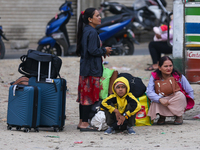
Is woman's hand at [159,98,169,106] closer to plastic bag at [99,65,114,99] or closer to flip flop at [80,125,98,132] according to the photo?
plastic bag at [99,65,114,99]

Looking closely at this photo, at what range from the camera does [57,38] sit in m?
9.52

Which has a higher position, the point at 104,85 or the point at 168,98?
the point at 104,85

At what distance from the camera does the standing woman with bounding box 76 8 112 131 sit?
15.5ft

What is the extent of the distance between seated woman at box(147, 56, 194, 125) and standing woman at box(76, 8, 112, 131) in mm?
781

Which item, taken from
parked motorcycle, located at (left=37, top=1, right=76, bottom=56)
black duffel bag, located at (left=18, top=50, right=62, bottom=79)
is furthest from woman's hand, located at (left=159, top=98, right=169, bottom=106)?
parked motorcycle, located at (left=37, top=1, right=76, bottom=56)

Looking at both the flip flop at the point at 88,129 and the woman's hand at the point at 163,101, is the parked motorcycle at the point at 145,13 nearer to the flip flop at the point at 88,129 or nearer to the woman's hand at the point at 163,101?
the woman's hand at the point at 163,101

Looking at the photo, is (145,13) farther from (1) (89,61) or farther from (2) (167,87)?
(1) (89,61)

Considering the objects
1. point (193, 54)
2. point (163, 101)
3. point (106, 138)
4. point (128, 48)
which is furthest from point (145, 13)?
point (106, 138)

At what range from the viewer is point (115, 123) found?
4730 mm

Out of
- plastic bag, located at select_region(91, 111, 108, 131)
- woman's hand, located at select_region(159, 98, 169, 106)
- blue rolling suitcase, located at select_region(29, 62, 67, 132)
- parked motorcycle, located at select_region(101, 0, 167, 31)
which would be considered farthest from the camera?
parked motorcycle, located at select_region(101, 0, 167, 31)

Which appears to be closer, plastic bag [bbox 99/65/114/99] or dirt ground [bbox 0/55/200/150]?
dirt ground [bbox 0/55/200/150]

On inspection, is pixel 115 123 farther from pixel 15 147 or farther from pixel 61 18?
pixel 61 18

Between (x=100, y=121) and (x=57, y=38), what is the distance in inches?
196

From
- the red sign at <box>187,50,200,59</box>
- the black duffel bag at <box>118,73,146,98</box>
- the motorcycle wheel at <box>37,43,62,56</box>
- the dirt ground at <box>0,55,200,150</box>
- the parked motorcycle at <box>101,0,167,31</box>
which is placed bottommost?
the dirt ground at <box>0,55,200,150</box>
